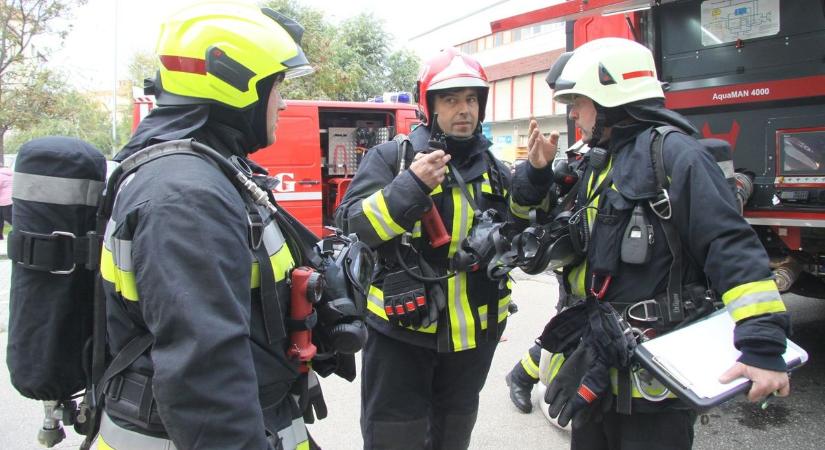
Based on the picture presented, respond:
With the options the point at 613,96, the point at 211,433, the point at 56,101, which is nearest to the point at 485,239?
the point at 613,96

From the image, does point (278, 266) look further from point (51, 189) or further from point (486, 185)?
point (486, 185)

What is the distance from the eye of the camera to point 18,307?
1.43 meters

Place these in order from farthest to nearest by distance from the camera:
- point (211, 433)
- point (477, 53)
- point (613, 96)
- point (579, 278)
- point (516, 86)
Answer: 1. point (477, 53)
2. point (516, 86)
3. point (579, 278)
4. point (613, 96)
5. point (211, 433)

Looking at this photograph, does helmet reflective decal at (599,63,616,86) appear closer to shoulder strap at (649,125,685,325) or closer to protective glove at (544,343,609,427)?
shoulder strap at (649,125,685,325)

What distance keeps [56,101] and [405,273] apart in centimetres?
1618

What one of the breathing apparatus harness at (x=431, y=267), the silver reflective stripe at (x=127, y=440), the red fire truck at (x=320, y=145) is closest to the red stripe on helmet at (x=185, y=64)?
the silver reflective stripe at (x=127, y=440)

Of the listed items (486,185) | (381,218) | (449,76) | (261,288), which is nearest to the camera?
(261,288)

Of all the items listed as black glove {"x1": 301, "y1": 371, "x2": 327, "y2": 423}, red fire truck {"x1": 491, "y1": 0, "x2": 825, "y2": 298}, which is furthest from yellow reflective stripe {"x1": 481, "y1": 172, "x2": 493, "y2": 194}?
red fire truck {"x1": 491, "y1": 0, "x2": 825, "y2": 298}

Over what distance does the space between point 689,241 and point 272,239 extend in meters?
1.31

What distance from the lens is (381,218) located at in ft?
7.30

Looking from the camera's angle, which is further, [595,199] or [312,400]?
[595,199]

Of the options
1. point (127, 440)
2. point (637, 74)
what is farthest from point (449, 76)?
point (127, 440)

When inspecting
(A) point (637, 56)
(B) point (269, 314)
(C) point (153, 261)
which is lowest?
(B) point (269, 314)

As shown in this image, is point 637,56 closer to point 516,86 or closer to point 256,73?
point 256,73
